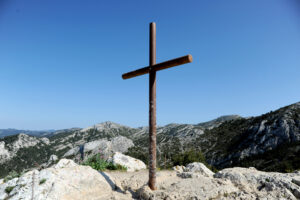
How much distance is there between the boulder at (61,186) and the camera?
6441 millimetres

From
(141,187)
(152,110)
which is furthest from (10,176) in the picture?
(152,110)

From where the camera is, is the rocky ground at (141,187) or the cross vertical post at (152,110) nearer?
the rocky ground at (141,187)

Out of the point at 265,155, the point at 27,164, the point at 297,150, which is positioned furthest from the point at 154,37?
the point at 27,164

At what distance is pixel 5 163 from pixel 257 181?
180677 millimetres

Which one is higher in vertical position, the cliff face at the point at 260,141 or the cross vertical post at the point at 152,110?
the cross vertical post at the point at 152,110

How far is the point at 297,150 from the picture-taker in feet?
157

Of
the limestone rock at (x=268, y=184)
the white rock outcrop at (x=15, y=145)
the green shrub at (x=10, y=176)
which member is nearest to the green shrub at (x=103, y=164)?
the green shrub at (x=10, y=176)

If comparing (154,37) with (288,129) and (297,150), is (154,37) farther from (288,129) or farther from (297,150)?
(288,129)

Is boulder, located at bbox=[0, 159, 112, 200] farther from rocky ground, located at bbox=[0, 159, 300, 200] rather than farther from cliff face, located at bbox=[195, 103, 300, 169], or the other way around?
cliff face, located at bbox=[195, 103, 300, 169]

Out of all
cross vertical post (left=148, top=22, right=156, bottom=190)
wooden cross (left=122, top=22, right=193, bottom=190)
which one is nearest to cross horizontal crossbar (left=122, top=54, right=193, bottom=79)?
wooden cross (left=122, top=22, right=193, bottom=190)

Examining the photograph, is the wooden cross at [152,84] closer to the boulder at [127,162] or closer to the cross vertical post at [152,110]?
the cross vertical post at [152,110]

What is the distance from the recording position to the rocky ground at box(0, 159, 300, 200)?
587 cm

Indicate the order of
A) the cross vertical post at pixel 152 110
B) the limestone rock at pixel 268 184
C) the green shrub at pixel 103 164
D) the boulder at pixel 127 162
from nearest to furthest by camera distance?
the limestone rock at pixel 268 184 → the cross vertical post at pixel 152 110 → the green shrub at pixel 103 164 → the boulder at pixel 127 162

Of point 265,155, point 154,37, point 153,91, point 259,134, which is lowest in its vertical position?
point 265,155
